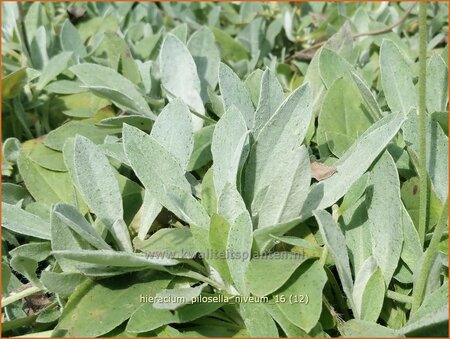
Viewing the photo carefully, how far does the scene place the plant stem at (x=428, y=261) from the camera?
960 millimetres

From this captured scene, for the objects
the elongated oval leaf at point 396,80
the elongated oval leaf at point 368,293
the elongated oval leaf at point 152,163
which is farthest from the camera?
the elongated oval leaf at point 396,80

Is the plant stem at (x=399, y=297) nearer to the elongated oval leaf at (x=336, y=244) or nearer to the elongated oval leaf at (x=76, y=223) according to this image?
the elongated oval leaf at (x=336, y=244)

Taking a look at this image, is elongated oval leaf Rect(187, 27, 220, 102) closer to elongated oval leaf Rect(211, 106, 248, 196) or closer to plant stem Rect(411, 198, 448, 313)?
elongated oval leaf Rect(211, 106, 248, 196)

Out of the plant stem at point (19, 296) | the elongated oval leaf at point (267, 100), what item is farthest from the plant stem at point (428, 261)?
the plant stem at point (19, 296)

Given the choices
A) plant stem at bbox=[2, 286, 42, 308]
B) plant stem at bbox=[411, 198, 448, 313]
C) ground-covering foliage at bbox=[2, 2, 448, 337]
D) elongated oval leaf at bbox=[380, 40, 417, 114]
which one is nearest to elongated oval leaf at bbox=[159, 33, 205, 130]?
ground-covering foliage at bbox=[2, 2, 448, 337]

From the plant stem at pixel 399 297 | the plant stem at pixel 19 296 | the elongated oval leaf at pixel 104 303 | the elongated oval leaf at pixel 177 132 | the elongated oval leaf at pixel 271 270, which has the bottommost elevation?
the plant stem at pixel 19 296

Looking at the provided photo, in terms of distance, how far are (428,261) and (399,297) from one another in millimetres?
108

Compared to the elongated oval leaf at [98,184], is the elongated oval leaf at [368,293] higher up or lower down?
lower down

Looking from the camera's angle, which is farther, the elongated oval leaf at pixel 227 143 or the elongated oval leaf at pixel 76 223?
the elongated oval leaf at pixel 227 143

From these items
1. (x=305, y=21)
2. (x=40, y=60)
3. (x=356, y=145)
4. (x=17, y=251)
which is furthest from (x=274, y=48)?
(x=17, y=251)

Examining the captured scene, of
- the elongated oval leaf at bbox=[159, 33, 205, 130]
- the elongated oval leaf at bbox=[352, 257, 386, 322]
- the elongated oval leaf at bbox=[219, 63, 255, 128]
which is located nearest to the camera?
the elongated oval leaf at bbox=[352, 257, 386, 322]

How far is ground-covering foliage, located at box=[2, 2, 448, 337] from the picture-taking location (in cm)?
101

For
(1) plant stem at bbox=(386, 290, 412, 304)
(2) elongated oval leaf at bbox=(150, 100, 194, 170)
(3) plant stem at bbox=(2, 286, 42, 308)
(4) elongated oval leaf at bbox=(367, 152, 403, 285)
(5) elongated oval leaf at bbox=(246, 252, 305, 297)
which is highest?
(2) elongated oval leaf at bbox=(150, 100, 194, 170)

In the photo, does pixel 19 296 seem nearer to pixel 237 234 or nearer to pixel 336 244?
pixel 237 234
